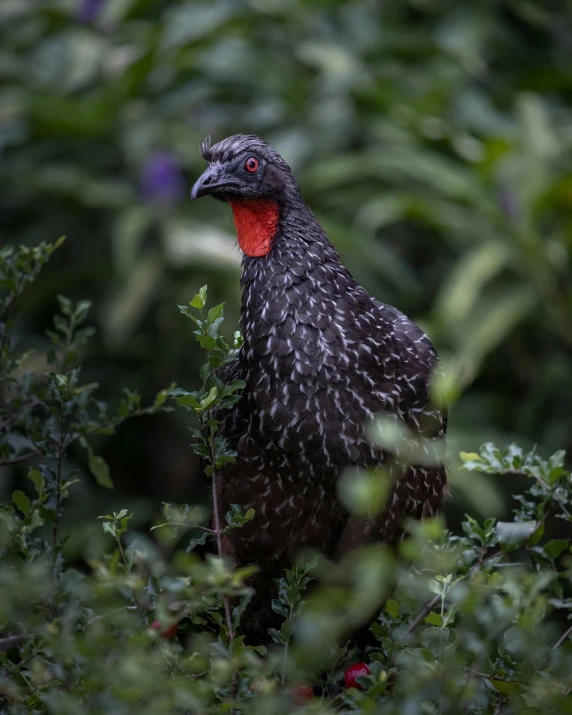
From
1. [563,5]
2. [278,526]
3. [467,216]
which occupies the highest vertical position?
[563,5]

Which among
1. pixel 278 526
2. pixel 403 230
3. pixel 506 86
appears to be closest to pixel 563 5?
pixel 506 86

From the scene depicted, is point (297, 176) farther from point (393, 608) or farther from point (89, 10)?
point (393, 608)

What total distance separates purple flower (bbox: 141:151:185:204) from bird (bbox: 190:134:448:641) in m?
2.57

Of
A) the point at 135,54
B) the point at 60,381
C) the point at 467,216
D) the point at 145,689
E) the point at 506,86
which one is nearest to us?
the point at 145,689

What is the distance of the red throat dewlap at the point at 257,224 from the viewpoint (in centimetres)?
255

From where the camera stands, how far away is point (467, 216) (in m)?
5.18

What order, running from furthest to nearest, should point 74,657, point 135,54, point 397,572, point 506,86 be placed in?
point 506,86
point 135,54
point 397,572
point 74,657

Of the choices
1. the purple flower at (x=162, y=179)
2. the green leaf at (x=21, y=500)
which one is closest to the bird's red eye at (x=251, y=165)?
the green leaf at (x=21, y=500)

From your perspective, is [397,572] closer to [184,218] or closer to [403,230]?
[184,218]

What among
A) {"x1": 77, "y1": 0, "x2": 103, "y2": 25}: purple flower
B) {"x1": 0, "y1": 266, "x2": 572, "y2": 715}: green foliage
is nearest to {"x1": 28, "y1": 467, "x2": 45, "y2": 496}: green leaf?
{"x1": 0, "y1": 266, "x2": 572, "y2": 715}: green foliage

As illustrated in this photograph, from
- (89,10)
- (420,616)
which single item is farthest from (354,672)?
(89,10)

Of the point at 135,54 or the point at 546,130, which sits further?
the point at 135,54

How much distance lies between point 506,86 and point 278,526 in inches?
175

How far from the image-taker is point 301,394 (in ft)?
7.71
